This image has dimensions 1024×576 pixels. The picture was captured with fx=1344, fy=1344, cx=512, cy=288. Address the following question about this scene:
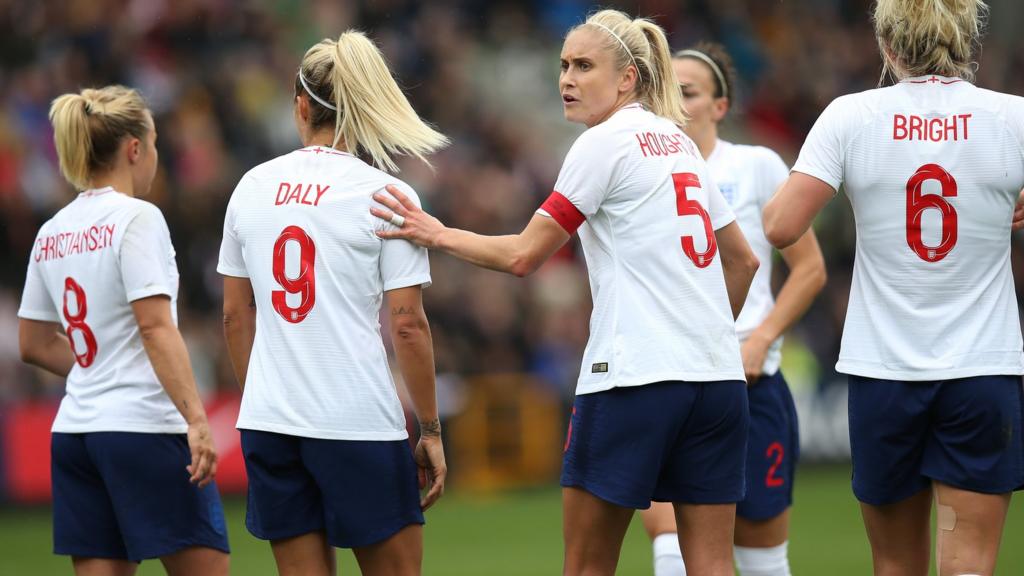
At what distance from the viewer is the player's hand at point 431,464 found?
179 inches

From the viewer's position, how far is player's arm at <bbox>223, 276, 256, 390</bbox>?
183 inches

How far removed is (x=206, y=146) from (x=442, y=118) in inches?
124

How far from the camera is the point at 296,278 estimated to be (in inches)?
171

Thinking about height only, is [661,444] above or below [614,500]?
above

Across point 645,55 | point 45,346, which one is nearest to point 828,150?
point 645,55

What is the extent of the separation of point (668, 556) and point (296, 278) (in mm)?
2232

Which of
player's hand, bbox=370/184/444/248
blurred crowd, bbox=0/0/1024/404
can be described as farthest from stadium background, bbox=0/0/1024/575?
player's hand, bbox=370/184/444/248

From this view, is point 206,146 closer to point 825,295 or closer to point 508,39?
point 508,39

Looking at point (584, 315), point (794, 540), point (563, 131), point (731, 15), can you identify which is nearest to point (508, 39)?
point (563, 131)

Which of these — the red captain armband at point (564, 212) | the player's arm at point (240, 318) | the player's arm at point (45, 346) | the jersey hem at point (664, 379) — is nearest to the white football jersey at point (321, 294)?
the player's arm at point (240, 318)

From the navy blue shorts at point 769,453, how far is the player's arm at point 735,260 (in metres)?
1.04

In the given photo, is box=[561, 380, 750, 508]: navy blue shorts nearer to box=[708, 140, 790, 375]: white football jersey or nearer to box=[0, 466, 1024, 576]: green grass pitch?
box=[708, 140, 790, 375]: white football jersey

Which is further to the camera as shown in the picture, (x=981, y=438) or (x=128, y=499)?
(x=128, y=499)

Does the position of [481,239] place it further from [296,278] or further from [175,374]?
[175,374]
